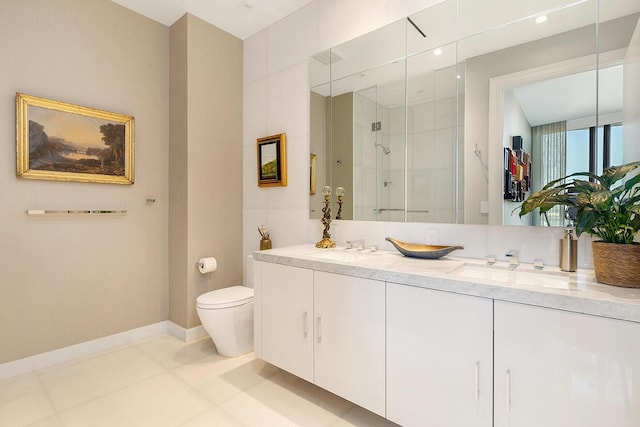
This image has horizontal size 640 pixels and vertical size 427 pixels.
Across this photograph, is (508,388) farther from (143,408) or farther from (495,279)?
(143,408)

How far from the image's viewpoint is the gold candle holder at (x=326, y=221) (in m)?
2.29

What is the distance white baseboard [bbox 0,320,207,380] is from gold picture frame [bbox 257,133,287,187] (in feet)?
4.67

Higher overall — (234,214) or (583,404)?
(234,214)

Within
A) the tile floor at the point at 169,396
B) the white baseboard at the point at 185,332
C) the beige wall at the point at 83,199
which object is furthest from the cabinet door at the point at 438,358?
the beige wall at the point at 83,199

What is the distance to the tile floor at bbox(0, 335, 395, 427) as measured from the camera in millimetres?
1673

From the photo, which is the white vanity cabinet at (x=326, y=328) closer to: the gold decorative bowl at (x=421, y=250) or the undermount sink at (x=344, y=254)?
the undermount sink at (x=344, y=254)

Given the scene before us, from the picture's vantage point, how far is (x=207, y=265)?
2.65 meters

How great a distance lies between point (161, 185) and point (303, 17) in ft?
6.16

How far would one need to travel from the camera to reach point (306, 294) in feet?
5.87

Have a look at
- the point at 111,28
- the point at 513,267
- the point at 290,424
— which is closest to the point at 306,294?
the point at 290,424

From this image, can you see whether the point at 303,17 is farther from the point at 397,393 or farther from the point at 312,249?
the point at 397,393

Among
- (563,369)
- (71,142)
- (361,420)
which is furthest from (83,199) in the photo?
(563,369)

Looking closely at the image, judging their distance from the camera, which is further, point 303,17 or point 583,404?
point 303,17

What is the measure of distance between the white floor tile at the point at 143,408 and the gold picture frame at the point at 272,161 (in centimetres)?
164
